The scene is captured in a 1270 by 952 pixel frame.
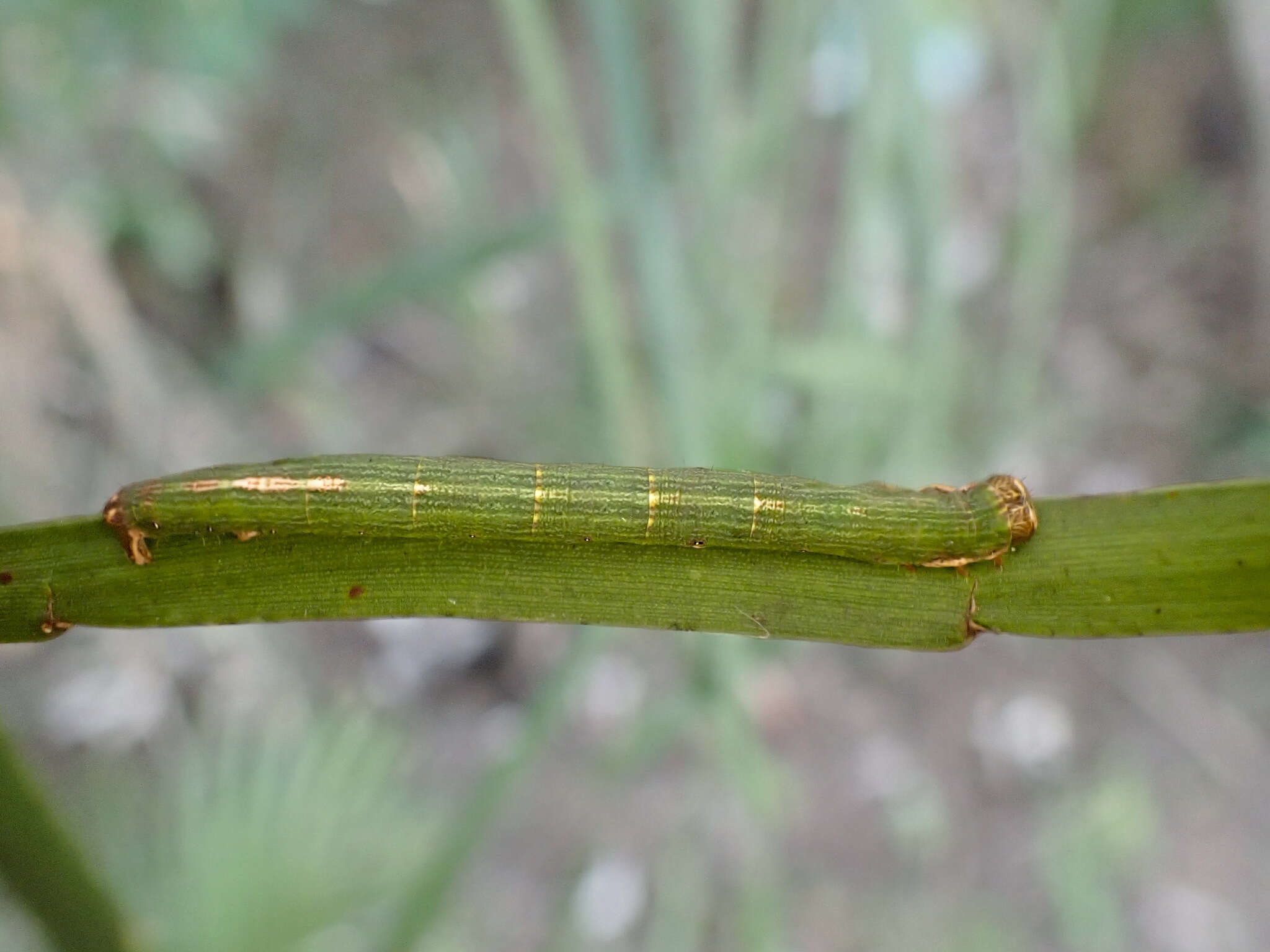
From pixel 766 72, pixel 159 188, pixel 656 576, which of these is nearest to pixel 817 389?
pixel 766 72

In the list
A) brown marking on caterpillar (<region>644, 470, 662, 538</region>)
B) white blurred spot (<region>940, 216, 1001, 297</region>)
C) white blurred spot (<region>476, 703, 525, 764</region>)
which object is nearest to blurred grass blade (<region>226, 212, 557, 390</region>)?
brown marking on caterpillar (<region>644, 470, 662, 538</region>)

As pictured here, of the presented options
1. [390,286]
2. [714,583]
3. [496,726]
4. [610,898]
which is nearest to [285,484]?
[714,583]

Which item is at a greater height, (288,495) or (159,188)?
(159,188)

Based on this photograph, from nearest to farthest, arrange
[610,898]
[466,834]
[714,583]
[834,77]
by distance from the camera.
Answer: [714,583] → [466,834] → [610,898] → [834,77]

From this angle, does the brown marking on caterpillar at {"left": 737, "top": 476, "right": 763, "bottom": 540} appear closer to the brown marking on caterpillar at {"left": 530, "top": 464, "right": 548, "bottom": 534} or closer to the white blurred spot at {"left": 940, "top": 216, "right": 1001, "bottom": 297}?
the brown marking on caterpillar at {"left": 530, "top": 464, "right": 548, "bottom": 534}

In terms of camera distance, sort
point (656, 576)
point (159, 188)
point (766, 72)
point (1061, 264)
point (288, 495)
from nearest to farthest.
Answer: point (656, 576) → point (288, 495) → point (766, 72) → point (159, 188) → point (1061, 264)

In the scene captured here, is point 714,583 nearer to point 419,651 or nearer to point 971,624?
point 971,624

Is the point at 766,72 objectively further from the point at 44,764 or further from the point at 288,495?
the point at 44,764

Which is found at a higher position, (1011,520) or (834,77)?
(834,77)
